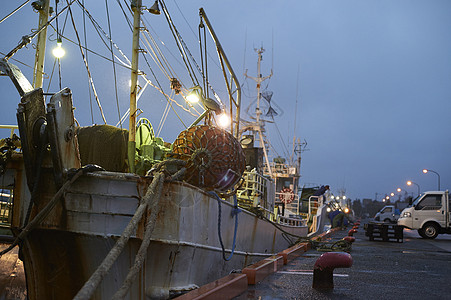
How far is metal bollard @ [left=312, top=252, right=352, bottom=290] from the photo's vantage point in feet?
18.1

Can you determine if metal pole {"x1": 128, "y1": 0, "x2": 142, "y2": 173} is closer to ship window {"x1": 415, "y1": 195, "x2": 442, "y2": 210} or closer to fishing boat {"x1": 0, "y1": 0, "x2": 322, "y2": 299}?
fishing boat {"x1": 0, "y1": 0, "x2": 322, "y2": 299}

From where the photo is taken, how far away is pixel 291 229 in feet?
47.8

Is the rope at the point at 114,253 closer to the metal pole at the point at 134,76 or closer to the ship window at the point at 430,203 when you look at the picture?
the metal pole at the point at 134,76

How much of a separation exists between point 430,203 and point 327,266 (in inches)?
675

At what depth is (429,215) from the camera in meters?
20.1

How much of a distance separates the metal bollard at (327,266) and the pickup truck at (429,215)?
15.9 meters

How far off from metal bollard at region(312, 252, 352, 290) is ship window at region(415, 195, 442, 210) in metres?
16.6

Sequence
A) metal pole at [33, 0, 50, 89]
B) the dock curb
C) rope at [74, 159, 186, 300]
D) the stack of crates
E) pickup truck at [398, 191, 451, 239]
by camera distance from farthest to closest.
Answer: pickup truck at [398, 191, 451, 239] → the stack of crates → metal pole at [33, 0, 50, 89] → the dock curb → rope at [74, 159, 186, 300]

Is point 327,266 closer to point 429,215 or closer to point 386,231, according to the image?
point 386,231

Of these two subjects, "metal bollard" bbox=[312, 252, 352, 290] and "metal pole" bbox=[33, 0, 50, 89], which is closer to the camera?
"metal bollard" bbox=[312, 252, 352, 290]

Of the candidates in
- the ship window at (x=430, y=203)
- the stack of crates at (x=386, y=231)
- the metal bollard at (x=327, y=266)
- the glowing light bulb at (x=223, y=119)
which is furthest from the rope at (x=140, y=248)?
the ship window at (x=430, y=203)

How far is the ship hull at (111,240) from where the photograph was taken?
194 inches

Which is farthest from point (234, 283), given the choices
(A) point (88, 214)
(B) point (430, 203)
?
(B) point (430, 203)

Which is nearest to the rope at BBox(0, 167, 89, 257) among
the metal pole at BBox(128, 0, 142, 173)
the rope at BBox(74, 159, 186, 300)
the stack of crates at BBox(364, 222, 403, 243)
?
the rope at BBox(74, 159, 186, 300)
